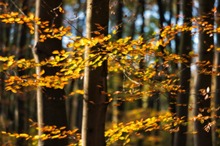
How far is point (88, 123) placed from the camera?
15.9ft

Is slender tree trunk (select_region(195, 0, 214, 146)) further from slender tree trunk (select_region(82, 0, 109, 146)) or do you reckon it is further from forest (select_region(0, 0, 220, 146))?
slender tree trunk (select_region(82, 0, 109, 146))

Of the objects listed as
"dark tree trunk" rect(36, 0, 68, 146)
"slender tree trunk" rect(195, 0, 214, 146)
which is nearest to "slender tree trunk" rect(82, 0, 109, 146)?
"dark tree trunk" rect(36, 0, 68, 146)

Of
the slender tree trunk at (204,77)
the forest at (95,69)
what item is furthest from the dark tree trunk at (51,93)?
the slender tree trunk at (204,77)

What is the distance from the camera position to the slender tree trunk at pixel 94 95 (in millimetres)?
4867

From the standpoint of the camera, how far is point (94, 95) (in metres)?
4.92

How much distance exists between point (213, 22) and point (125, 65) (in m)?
2.04

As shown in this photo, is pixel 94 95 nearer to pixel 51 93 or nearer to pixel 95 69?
pixel 95 69

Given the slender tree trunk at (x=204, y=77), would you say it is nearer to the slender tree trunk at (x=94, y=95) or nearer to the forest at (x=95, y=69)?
the forest at (x=95, y=69)

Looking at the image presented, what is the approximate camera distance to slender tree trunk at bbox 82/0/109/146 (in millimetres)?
4867

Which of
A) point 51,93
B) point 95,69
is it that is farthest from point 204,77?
point 51,93

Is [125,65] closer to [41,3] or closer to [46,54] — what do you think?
[46,54]

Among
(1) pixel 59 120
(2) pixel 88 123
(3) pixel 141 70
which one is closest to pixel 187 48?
(3) pixel 141 70

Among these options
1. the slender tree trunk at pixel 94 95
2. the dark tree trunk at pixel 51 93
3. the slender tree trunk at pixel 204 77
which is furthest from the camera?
the slender tree trunk at pixel 204 77

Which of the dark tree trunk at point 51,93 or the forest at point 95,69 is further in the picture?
the dark tree trunk at point 51,93
